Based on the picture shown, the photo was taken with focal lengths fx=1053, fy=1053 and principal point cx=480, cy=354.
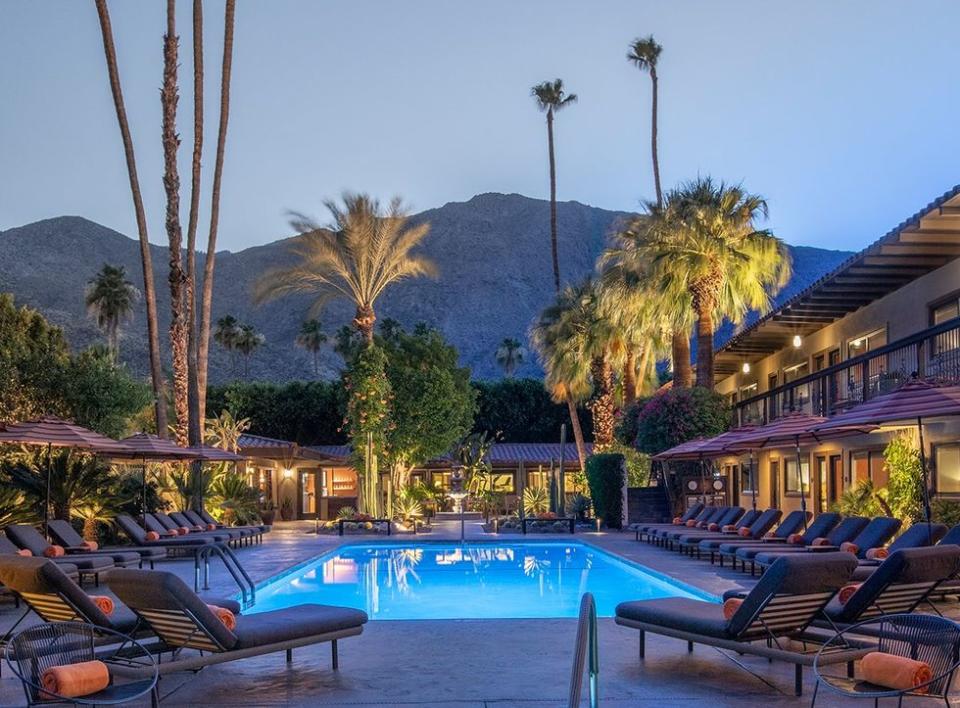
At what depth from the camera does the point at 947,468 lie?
1869 cm

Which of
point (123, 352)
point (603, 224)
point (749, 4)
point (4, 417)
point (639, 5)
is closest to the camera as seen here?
point (4, 417)

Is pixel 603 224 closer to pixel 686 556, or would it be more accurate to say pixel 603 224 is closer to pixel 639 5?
pixel 639 5

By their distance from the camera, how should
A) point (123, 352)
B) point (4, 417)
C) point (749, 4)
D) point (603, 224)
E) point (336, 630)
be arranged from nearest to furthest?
point (336, 630) < point (4, 417) < point (749, 4) < point (123, 352) < point (603, 224)

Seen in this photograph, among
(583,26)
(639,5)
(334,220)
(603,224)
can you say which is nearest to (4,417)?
(334,220)

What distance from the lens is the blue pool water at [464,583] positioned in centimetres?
1424

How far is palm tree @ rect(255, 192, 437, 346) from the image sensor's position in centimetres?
2934

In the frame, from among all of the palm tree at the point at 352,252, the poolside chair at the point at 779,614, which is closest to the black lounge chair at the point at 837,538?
the poolside chair at the point at 779,614

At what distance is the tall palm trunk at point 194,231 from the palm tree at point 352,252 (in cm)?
224

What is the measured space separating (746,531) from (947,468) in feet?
12.8

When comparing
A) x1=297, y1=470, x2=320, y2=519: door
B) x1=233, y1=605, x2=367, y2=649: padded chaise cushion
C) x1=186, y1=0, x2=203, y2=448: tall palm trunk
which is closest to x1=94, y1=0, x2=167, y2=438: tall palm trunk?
x1=186, y1=0, x2=203, y2=448: tall palm trunk

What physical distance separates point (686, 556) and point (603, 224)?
157 metres

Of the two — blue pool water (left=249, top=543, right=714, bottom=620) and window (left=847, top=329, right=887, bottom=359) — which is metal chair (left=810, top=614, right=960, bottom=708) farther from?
window (left=847, top=329, right=887, bottom=359)

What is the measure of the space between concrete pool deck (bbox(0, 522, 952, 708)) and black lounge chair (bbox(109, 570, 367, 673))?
0.89ft

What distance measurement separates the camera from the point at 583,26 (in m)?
45.6
